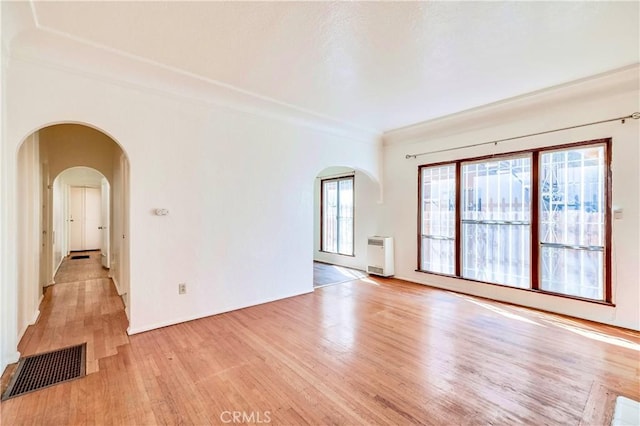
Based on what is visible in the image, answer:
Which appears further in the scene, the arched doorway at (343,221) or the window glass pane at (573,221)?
the arched doorway at (343,221)

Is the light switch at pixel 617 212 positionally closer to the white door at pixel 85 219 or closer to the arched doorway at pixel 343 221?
the arched doorway at pixel 343 221

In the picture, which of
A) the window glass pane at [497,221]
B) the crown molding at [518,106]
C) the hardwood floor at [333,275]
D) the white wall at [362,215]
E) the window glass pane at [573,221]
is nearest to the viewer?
the crown molding at [518,106]

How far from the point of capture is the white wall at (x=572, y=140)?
3.41 m

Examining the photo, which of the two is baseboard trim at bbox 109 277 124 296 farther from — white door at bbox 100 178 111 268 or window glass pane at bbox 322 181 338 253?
window glass pane at bbox 322 181 338 253

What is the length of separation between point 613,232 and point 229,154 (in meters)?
4.93

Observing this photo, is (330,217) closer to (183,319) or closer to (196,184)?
(196,184)

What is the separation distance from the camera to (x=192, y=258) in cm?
368

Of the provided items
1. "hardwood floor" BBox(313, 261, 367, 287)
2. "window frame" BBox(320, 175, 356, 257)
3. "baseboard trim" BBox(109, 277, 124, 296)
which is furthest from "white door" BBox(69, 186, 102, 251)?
"hardwood floor" BBox(313, 261, 367, 287)

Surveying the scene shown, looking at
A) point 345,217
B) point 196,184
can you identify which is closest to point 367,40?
point 196,184

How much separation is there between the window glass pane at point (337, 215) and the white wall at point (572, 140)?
1.91 m

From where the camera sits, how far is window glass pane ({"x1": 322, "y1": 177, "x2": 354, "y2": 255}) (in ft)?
23.7

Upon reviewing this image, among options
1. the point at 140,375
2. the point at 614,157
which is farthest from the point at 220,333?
the point at 614,157

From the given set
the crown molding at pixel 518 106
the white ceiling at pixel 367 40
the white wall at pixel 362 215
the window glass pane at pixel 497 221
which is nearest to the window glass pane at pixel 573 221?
the window glass pane at pixel 497 221

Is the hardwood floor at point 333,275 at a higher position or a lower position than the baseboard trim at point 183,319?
lower
